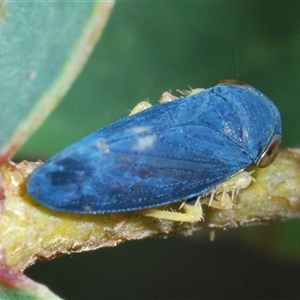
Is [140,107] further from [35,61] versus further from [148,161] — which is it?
[35,61]

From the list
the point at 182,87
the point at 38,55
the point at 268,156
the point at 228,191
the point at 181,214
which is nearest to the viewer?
the point at 38,55

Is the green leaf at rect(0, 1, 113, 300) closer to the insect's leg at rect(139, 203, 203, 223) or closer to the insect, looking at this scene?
the insect

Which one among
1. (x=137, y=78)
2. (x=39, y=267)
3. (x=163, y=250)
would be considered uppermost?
(x=137, y=78)

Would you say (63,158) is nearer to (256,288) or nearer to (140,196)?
(140,196)

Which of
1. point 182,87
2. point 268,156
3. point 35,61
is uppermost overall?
point 35,61

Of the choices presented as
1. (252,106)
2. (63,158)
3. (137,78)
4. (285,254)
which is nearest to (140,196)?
(63,158)

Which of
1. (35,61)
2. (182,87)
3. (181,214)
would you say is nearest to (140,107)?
(181,214)

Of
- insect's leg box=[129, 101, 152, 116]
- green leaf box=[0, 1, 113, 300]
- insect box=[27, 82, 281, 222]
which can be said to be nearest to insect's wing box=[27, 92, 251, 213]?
insect box=[27, 82, 281, 222]

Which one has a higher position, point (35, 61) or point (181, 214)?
point (35, 61)
